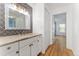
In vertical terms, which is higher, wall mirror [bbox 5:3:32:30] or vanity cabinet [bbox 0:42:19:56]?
wall mirror [bbox 5:3:32:30]

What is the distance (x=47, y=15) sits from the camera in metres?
2.90

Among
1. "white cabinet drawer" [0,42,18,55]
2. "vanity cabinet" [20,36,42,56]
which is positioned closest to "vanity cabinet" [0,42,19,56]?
"white cabinet drawer" [0,42,18,55]

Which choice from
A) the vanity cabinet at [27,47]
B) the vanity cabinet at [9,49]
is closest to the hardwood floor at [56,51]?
the vanity cabinet at [27,47]

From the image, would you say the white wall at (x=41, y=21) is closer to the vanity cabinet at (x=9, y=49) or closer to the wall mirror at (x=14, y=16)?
the wall mirror at (x=14, y=16)

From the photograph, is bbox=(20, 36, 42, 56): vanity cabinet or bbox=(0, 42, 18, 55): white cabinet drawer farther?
bbox=(20, 36, 42, 56): vanity cabinet

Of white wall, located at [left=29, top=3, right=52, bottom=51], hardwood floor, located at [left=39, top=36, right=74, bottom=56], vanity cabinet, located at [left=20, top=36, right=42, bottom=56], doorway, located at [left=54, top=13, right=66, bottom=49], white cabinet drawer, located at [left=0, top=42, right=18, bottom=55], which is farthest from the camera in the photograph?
white wall, located at [left=29, top=3, right=52, bottom=51]

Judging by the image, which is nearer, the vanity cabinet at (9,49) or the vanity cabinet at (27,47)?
the vanity cabinet at (9,49)

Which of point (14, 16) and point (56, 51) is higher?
point (14, 16)

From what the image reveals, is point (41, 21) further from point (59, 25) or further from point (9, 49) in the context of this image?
point (9, 49)

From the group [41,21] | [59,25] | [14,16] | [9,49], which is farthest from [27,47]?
[41,21]

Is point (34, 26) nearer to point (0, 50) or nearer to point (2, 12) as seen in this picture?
point (2, 12)

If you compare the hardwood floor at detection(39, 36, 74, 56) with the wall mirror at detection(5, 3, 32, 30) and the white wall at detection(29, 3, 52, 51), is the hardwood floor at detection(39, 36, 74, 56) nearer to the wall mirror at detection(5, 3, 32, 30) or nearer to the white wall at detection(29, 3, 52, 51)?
the white wall at detection(29, 3, 52, 51)

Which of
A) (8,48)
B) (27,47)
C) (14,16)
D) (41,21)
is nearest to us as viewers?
(8,48)

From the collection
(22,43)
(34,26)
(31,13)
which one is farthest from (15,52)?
(31,13)
